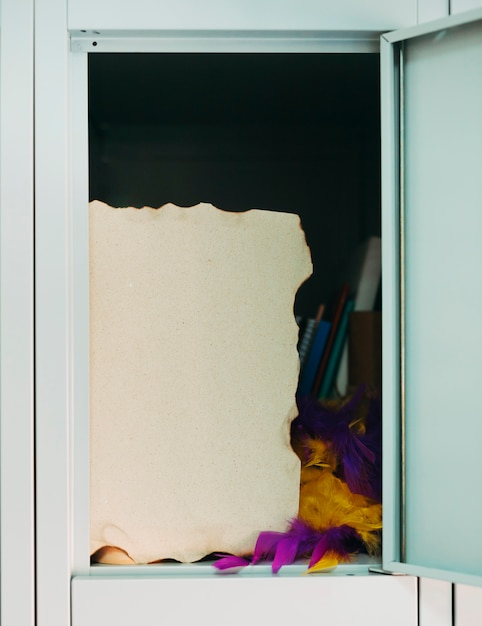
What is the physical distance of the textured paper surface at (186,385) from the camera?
79 centimetres

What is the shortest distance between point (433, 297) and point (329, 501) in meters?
0.28

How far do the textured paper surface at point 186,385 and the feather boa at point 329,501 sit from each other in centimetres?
2

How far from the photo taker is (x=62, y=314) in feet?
2.52

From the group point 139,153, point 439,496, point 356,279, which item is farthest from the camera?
point 356,279

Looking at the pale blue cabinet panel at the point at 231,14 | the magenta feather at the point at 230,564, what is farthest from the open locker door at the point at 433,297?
the magenta feather at the point at 230,564

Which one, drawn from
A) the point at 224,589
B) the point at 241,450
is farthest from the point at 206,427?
the point at 224,589

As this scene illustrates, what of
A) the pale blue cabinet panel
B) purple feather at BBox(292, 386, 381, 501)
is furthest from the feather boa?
the pale blue cabinet panel

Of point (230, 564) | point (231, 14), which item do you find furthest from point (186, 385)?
point (231, 14)

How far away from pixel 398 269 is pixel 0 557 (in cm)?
58

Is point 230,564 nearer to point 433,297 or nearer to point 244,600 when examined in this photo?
point 244,600

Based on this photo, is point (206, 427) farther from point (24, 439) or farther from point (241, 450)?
point (24, 439)

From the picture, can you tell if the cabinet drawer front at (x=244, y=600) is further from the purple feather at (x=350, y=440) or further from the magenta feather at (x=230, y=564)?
the purple feather at (x=350, y=440)

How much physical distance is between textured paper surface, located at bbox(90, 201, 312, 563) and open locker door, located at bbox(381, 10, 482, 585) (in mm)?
137

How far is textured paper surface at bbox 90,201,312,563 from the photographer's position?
0.79 meters
